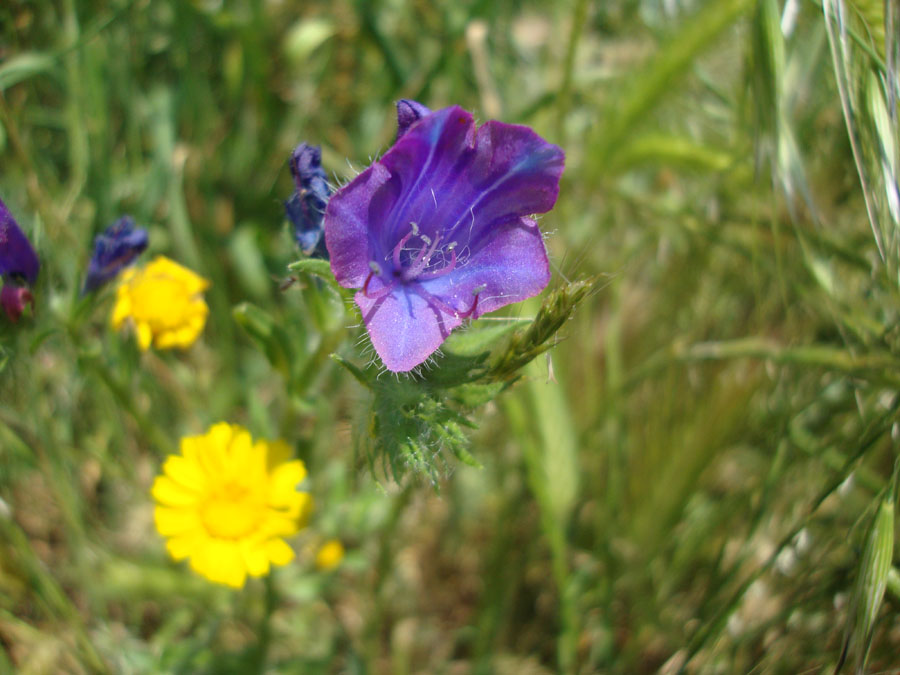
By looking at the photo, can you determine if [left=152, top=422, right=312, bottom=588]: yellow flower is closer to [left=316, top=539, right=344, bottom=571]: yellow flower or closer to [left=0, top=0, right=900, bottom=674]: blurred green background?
[left=0, top=0, right=900, bottom=674]: blurred green background

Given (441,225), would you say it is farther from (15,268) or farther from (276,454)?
(15,268)

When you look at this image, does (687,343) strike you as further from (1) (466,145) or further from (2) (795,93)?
(1) (466,145)

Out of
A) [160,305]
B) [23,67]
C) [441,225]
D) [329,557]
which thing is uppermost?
[23,67]

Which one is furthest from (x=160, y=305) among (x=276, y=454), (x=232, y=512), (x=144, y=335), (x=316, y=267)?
(x=316, y=267)

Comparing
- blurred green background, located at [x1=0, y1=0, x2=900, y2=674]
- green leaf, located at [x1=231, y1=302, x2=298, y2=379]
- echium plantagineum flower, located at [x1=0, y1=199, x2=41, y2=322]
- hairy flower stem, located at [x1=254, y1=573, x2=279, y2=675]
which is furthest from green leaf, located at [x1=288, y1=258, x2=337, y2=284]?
hairy flower stem, located at [x1=254, y1=573, x2=279, y2=675]

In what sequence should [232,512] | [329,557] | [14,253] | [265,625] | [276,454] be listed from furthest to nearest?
[329,557] → [265,625] → [276,454] → [232,512] → [14,253]
